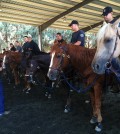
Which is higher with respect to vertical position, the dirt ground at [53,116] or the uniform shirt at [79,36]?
the uniform shirt at [79,36]

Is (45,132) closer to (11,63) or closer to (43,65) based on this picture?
(43,65)

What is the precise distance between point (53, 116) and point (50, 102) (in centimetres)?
152

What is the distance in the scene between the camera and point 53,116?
6105 mm

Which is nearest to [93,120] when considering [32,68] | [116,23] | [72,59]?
[72,59]

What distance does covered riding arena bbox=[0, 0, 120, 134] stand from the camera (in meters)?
5.28

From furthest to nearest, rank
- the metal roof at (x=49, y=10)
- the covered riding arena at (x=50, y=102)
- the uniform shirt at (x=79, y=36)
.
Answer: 1. the metal roof at (x=49, y=10)
2. the uniform shirt at (x=79, y=36)
3. the covered riding arena at (x=50, y=102)

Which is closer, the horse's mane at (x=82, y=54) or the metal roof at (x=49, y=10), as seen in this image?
the horse's mane at (x=82, y=54)

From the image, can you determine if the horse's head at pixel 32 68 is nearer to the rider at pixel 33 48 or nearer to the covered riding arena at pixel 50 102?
the covered riding arena at pixel 50 102

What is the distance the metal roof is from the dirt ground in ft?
13.8

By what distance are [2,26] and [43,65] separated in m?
18.4

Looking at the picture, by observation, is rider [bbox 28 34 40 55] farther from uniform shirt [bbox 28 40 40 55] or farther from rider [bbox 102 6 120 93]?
rider [bbox 102 6 120 93]

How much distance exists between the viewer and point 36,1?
1025 cm

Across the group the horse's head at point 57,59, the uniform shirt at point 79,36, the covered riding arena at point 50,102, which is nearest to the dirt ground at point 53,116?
the covered riding arena at point 50,102

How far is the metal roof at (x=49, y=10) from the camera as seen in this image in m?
10.5
